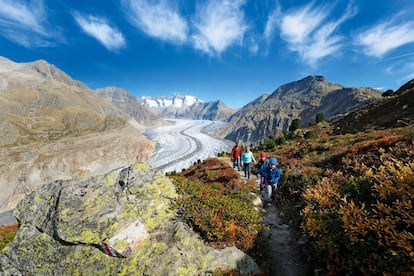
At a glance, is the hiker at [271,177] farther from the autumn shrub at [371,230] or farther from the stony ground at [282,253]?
the autumn shrub at [371,230]

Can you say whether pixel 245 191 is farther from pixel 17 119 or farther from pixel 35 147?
pixel 17 119

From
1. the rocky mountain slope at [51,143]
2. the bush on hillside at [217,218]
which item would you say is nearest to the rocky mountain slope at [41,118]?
the rocky mountain slope at [51,143]

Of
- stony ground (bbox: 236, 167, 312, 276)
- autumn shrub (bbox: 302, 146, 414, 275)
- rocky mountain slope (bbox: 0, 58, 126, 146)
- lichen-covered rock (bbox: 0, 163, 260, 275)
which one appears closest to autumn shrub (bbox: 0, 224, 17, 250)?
lichen-covered rock (bbox: 0, 163, 260, 275)

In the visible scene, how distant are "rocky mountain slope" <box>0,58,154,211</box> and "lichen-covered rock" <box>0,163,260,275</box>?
8237cm

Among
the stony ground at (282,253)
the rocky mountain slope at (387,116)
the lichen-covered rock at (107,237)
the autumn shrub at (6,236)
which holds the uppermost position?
the rocky mountain slope at (387,116)

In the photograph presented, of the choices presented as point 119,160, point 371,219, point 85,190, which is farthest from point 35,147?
point 371,219

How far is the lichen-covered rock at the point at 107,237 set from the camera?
6277mm

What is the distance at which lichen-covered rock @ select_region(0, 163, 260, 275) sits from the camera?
6.28m

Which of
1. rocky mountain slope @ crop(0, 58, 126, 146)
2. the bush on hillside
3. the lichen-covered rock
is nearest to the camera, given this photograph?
the lichen-covered rock

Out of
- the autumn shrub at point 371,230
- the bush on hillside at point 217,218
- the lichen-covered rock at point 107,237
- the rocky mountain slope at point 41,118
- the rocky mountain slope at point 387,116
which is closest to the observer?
the autumn shrub at point 371,230

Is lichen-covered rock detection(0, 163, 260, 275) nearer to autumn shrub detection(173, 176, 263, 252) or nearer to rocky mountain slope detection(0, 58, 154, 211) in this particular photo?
autumn shrub detection(173, 176, 263, 252)

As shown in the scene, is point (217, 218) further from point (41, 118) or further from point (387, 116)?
point (41, 118)

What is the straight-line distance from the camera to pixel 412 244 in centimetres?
388

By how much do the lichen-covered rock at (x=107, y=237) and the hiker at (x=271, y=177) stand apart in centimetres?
547
